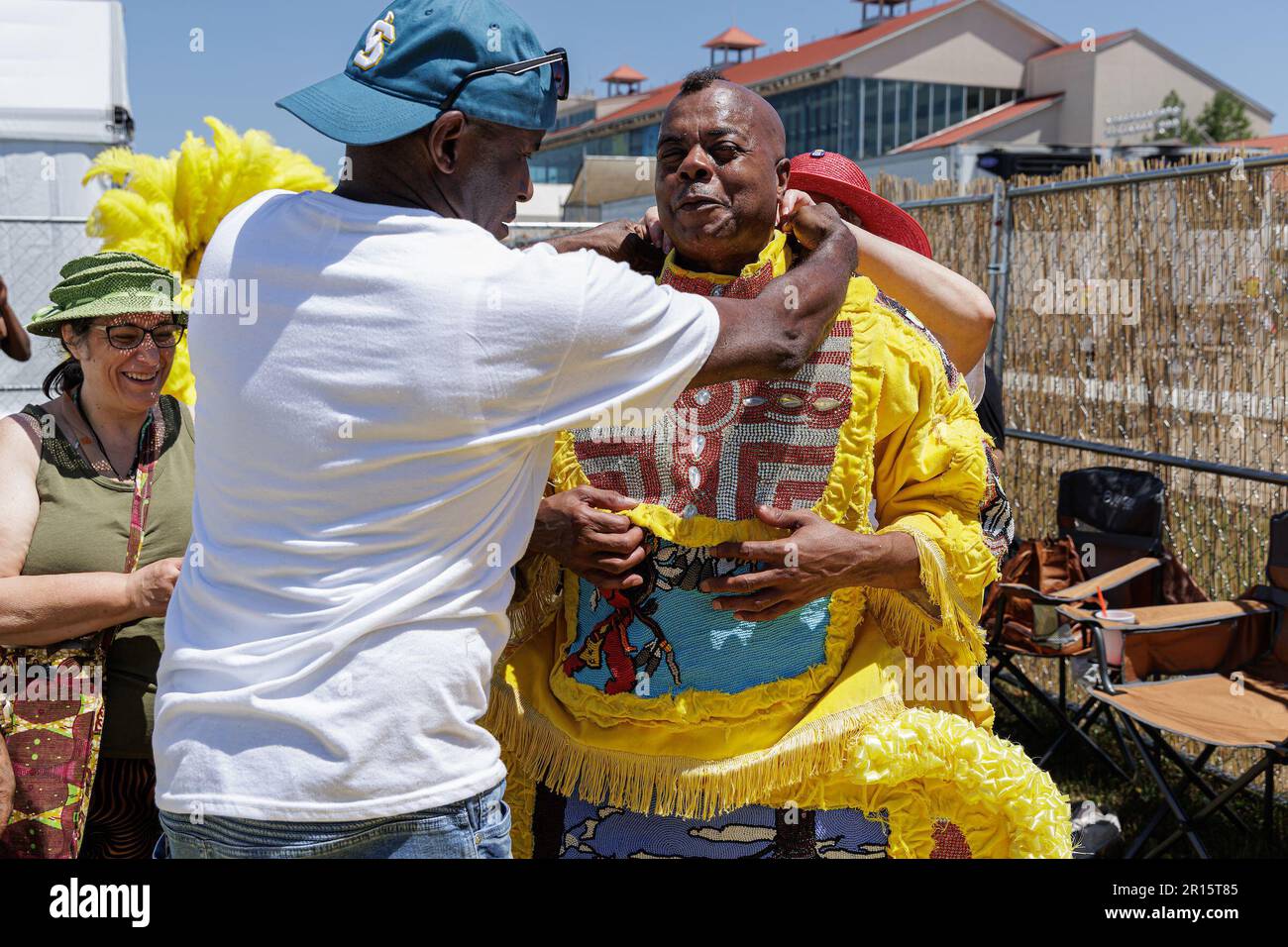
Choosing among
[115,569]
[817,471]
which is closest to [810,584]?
[817,471]

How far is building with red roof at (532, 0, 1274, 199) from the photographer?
38.9m

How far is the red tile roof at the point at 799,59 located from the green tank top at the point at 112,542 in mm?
37023

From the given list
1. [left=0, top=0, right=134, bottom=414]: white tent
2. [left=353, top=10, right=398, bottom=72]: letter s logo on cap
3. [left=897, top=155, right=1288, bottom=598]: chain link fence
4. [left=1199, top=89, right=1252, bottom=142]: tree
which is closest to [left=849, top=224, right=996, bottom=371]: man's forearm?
[left=353, top=10, right=398, bottom=72]: letter s logo on cap

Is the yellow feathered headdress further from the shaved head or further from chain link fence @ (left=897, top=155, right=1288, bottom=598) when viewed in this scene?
chain link fence @ (left=897, top=155, right=1288, bottom=598)

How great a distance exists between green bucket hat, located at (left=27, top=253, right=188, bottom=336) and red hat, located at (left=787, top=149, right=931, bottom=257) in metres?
1.63

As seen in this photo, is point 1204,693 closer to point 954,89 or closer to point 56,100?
point 56,100

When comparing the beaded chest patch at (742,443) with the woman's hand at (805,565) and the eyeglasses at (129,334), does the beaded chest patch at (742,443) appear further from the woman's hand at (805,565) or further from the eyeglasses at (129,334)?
the eyeglasses at (129,334)

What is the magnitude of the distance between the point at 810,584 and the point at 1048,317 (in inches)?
210

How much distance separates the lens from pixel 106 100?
33.9 feet

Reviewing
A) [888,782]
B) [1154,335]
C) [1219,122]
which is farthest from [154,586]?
[1219,122]

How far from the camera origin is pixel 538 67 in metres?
1.65

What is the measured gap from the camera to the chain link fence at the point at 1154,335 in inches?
219

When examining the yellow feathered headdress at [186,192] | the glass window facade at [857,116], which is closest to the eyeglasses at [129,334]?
the yellow feathered headdress at [186,192]

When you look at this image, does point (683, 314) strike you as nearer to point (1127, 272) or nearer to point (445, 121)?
point (445, 121)
